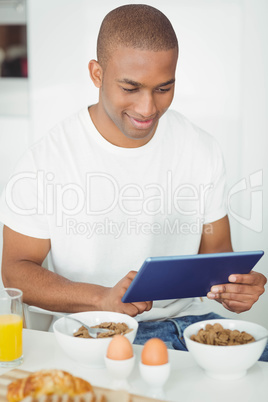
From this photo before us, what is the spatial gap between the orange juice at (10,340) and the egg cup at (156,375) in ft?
0.89

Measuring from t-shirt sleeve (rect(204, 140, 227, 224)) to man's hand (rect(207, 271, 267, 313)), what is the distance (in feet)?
1.32

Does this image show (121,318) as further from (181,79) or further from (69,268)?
(181,79)

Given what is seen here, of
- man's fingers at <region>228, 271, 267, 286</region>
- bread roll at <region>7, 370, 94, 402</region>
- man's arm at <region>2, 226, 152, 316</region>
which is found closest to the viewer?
bread roll at <region>7, 370, 94, 402</region>

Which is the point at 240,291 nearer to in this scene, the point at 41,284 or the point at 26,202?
the point at 41,284

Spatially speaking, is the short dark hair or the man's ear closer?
the short dark hair

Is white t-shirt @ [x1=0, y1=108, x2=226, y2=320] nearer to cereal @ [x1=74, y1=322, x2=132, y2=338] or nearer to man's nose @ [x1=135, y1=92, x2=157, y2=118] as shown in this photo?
man's nose @ [x1=135, y1=92, x2=157, y2=118]

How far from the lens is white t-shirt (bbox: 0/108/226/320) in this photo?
1676 mm

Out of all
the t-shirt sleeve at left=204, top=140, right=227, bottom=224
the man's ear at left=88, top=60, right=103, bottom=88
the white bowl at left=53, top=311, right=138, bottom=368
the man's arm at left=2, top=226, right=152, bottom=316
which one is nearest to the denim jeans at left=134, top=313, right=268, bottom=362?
the man's arm at left=2, top=226, right=152, bottom=316

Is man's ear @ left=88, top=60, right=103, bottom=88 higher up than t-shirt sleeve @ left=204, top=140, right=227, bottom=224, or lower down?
higher up

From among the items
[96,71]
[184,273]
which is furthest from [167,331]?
[96,71]

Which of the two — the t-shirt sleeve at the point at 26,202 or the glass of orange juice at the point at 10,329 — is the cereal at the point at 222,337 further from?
the t-shirt sleeve at the point at 26,202

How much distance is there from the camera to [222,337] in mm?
1085

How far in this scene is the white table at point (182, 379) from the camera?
101cm

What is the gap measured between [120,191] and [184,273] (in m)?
0.52
